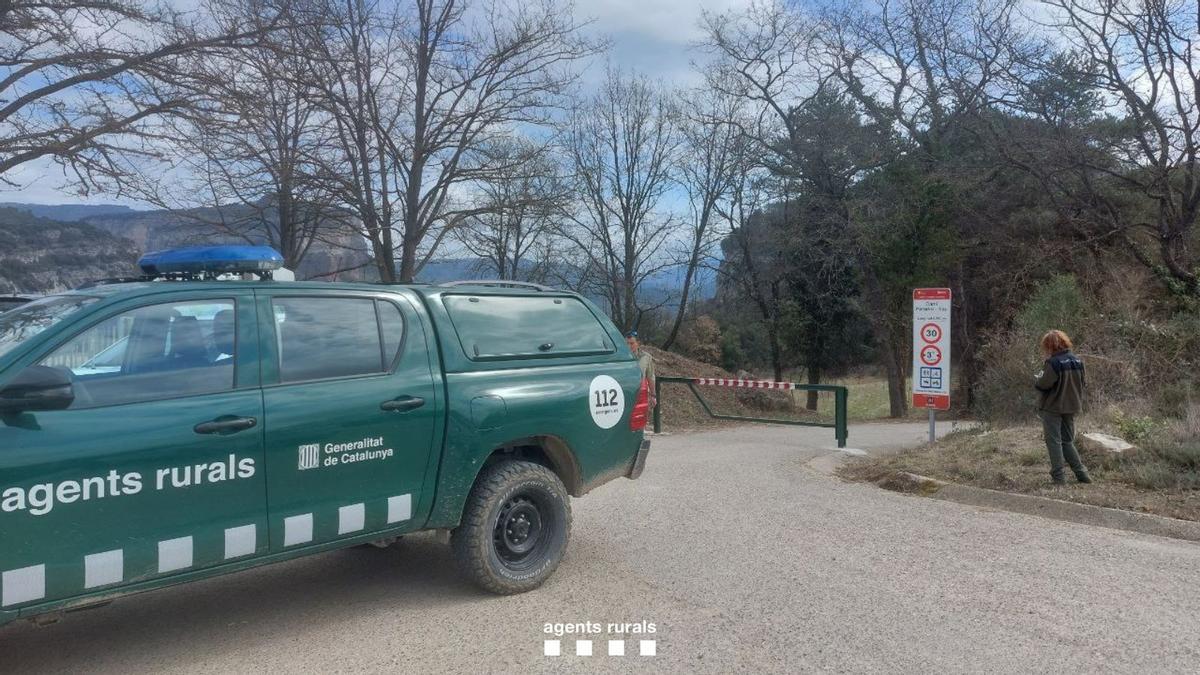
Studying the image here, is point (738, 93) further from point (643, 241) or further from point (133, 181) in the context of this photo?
point (133, 181)

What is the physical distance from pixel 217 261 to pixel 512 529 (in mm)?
2382

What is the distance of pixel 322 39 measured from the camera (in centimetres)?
1432

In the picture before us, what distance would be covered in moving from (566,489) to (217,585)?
2.36 m

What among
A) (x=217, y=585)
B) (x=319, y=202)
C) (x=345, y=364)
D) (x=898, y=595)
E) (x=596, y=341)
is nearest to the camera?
(x=345, y=364)

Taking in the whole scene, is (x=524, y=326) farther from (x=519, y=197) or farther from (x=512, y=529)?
(x=519, y=197)

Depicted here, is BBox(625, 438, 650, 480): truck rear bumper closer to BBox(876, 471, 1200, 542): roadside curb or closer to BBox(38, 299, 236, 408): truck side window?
BBox(38, 299, 236, 408): truck side window

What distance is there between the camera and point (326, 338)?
15.9 ft

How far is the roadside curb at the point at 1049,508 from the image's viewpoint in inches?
273

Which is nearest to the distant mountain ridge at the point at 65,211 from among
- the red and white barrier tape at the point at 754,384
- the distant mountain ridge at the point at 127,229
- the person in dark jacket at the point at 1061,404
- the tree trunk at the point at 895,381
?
the distant mountain ridge at the point at 127,229

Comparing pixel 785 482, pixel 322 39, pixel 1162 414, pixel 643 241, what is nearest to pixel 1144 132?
pixel 1162 414

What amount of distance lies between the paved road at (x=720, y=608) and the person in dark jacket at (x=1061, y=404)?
1.04m

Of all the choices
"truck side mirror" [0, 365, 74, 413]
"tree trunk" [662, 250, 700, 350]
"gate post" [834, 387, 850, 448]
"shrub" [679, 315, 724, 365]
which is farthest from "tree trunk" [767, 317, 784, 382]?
"truck side mirror" [0, 365, 74, 413]

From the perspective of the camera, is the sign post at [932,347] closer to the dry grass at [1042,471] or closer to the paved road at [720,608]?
the dry grass at [1042,471]

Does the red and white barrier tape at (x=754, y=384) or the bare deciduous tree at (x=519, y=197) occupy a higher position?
the bare deciduous tree at (x=519, y=197)
